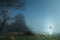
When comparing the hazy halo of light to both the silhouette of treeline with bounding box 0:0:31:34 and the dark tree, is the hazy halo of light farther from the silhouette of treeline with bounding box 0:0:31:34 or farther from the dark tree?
the dark tree

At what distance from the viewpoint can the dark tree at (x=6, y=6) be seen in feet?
7.08

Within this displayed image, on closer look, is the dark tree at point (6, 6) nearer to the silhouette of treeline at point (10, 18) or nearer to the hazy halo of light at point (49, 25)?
the silhouette of treeline at point (10, 18)

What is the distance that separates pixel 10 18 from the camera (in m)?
2.15

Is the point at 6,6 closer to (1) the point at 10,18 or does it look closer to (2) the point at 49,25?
(1) the point at 10,18

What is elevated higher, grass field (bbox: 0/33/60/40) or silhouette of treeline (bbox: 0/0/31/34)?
silhouette of treeline (bbox: 0/0/31/34)

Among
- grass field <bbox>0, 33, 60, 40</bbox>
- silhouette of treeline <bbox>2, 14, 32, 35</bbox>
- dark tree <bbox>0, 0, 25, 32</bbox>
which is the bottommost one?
grass field <bbox>0, 33, 60, 40</bbox>

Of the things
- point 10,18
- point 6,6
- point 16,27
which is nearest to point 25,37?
point 16,27

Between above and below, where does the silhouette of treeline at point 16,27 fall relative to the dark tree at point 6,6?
below

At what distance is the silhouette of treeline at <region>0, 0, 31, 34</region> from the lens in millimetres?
2150

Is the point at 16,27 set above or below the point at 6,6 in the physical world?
below

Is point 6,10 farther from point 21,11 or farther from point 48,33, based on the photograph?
point 48,33

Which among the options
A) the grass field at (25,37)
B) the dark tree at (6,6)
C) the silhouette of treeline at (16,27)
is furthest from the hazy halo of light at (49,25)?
the dark tree at (6,6)

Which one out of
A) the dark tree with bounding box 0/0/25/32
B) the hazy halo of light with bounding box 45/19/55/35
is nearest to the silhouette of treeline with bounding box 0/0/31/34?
the dark tree with bounding box 0/0/25/32

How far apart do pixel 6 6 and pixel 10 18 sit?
0.16 metres
